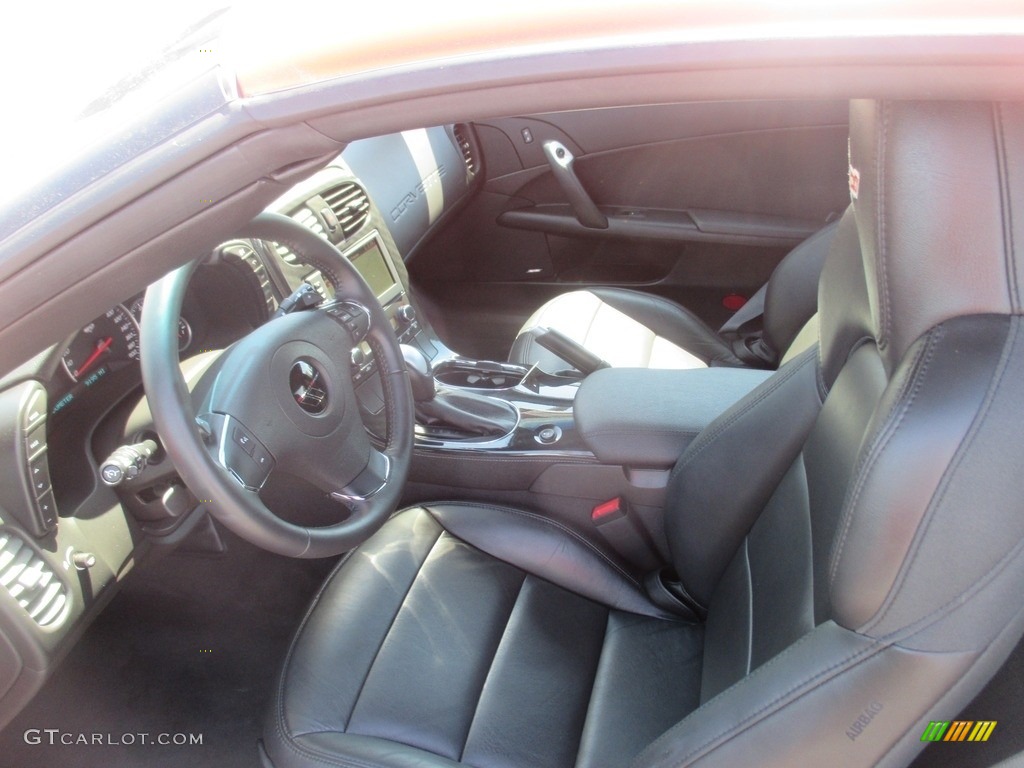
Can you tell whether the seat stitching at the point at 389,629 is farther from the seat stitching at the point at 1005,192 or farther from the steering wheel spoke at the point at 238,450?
the seat stitching at the point at 1005,192

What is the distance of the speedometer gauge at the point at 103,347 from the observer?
49.5 inches

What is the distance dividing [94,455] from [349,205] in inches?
34.3

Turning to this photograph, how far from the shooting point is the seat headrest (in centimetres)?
65

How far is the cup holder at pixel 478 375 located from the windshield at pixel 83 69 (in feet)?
3.03

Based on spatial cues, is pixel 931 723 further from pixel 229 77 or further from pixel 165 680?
pixel 165 680

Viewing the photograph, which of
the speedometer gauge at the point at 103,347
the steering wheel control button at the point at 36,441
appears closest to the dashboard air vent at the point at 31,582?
the steering wheel control button at the point at 36,441

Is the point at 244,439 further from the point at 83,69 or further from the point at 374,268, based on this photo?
the point at 374,268

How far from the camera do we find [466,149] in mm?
2523

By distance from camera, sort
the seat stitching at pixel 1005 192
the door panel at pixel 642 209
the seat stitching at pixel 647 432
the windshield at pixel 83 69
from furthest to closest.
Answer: the door panel at pixel 642 209 < the seat stitching at pixel 647 432 < the windshield at pixel 83 69 < the seat stitching at pixel 1005 192

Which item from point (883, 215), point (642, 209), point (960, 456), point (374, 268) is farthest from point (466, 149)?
point (960, 456)

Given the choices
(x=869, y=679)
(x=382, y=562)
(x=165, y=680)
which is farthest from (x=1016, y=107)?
(x=165, y=680)

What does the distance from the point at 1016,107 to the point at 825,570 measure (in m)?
0.48

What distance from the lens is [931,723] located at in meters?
0.75

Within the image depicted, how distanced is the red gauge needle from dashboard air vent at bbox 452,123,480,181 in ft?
4.58
